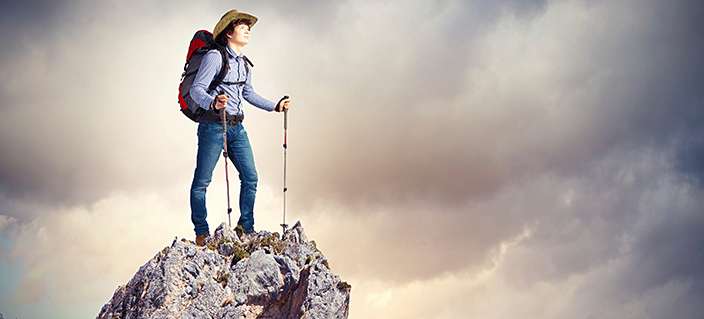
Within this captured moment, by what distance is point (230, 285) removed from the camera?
2391cm

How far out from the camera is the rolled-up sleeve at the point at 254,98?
1088 inches

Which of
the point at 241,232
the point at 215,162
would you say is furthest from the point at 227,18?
the point at 241,232

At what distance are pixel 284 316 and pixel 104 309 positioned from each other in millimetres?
5046

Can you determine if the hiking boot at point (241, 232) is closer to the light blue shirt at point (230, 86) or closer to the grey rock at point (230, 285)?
the grey rock at point (230, 285)

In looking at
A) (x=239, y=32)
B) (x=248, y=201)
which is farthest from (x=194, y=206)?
(x=239, y=32)

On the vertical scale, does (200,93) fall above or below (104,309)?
above

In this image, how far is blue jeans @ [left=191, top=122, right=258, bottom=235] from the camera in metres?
26.5

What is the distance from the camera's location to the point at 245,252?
2517cm

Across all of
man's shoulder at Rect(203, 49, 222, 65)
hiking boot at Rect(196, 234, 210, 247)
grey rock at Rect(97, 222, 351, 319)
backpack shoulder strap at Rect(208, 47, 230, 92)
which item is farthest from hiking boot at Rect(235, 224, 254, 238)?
man's shoulder at Rect(203, 49, 222, 65)

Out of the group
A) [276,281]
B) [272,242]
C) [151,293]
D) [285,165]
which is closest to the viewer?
[151,293]

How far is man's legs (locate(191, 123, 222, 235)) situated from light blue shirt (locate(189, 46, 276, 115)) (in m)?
0.84

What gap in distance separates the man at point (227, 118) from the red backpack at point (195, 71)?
14cm

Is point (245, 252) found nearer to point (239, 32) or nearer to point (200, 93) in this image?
point (200, 93)

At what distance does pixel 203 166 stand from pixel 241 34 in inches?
168
